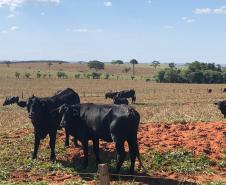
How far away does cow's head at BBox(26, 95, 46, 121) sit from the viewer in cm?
1347

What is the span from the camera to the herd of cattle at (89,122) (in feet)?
38.5

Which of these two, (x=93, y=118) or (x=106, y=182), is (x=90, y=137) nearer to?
(x=93, y=118)

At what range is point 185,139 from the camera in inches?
604

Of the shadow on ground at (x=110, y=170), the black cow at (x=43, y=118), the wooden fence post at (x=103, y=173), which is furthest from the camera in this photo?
the black cow at (x=43, y=118)

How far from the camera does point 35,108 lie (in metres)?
13.6

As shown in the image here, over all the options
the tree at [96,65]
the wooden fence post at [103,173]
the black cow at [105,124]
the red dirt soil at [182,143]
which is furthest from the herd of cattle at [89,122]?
the tree at [96,65]

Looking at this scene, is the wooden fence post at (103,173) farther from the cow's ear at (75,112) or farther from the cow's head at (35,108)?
the cow's head at (35,108)

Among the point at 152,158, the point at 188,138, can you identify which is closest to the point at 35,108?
the point at 152,158

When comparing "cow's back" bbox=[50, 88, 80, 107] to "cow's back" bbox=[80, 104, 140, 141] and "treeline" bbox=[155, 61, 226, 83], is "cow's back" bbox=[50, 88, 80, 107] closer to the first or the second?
"cow's back" bbox=[80, 104, 140, 141]

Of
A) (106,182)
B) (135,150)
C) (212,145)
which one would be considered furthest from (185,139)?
(106,182)

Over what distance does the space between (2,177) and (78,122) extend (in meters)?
2.72

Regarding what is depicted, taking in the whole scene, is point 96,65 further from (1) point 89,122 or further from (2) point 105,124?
(2) point 105,124

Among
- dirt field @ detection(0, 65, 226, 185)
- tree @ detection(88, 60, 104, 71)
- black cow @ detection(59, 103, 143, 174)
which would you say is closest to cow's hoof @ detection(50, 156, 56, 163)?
dirt field @ detection(0, 65, 226, 185)

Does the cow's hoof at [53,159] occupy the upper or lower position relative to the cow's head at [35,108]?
lower
